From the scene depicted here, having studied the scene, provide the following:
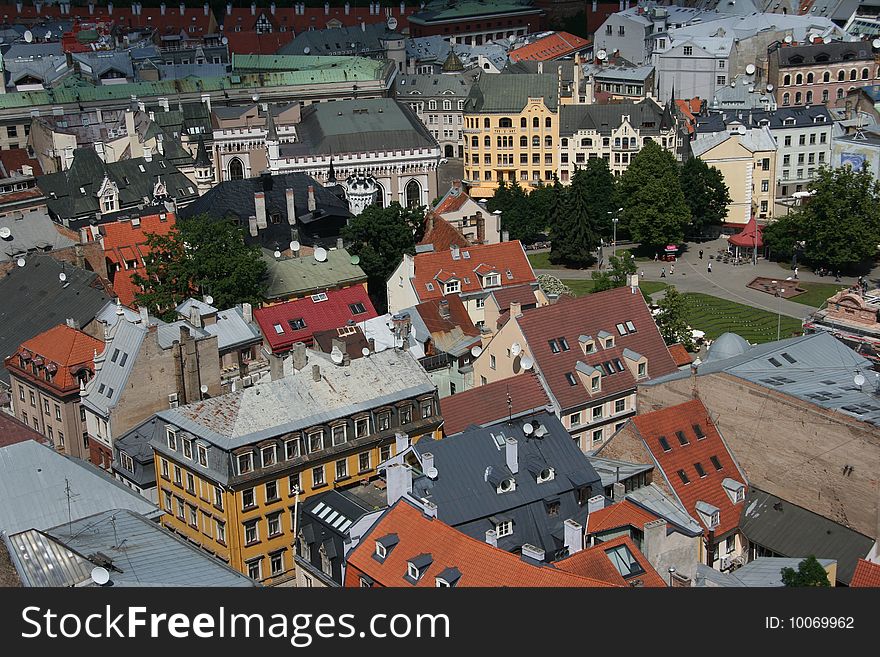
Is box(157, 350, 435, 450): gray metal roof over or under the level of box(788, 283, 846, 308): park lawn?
over

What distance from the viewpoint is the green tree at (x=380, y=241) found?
127000 millimetres

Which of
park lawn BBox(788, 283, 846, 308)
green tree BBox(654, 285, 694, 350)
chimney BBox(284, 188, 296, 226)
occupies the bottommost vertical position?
park lawn BBox(788, 283, 846, 308)

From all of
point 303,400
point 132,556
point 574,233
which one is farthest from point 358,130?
point 132,556

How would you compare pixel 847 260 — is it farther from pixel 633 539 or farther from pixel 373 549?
pixel 373 549

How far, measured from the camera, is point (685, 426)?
279 feet

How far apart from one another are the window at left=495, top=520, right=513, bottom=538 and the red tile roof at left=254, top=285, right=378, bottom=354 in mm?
34423

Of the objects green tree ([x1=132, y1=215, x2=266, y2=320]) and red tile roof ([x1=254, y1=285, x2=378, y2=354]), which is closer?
red tile roof ([x1=254, y1=285, x2=378, y2=354])

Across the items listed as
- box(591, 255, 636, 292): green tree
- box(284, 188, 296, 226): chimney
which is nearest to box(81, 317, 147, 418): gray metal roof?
box(284, 188, 296, 226): chimney

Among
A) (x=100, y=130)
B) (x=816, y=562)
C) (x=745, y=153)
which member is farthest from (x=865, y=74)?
(x=816, y=562)

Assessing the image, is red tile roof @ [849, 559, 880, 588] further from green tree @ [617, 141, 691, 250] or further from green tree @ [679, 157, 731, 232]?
green tree @ [679, 157, 731, 232]

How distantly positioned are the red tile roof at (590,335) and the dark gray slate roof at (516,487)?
40.3ft

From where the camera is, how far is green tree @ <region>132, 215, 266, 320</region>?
370 feet

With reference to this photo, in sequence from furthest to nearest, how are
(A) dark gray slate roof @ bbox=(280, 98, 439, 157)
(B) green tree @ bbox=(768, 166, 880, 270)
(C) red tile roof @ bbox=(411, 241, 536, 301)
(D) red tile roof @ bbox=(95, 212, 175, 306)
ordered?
(A) dark gray slate roof @ bbox=(280, 98, 439, 157), (B) green tree @ bbox=(768, 166, 880, 270), (D) red tile roof @ bbox=(95, 212, 175, 306), (C) red tile roof @ bbox=(411, 241, 536, 301)

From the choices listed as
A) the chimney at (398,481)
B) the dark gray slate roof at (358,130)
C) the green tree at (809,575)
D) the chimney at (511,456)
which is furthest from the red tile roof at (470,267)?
the dark gray slate roof at (358,130)
